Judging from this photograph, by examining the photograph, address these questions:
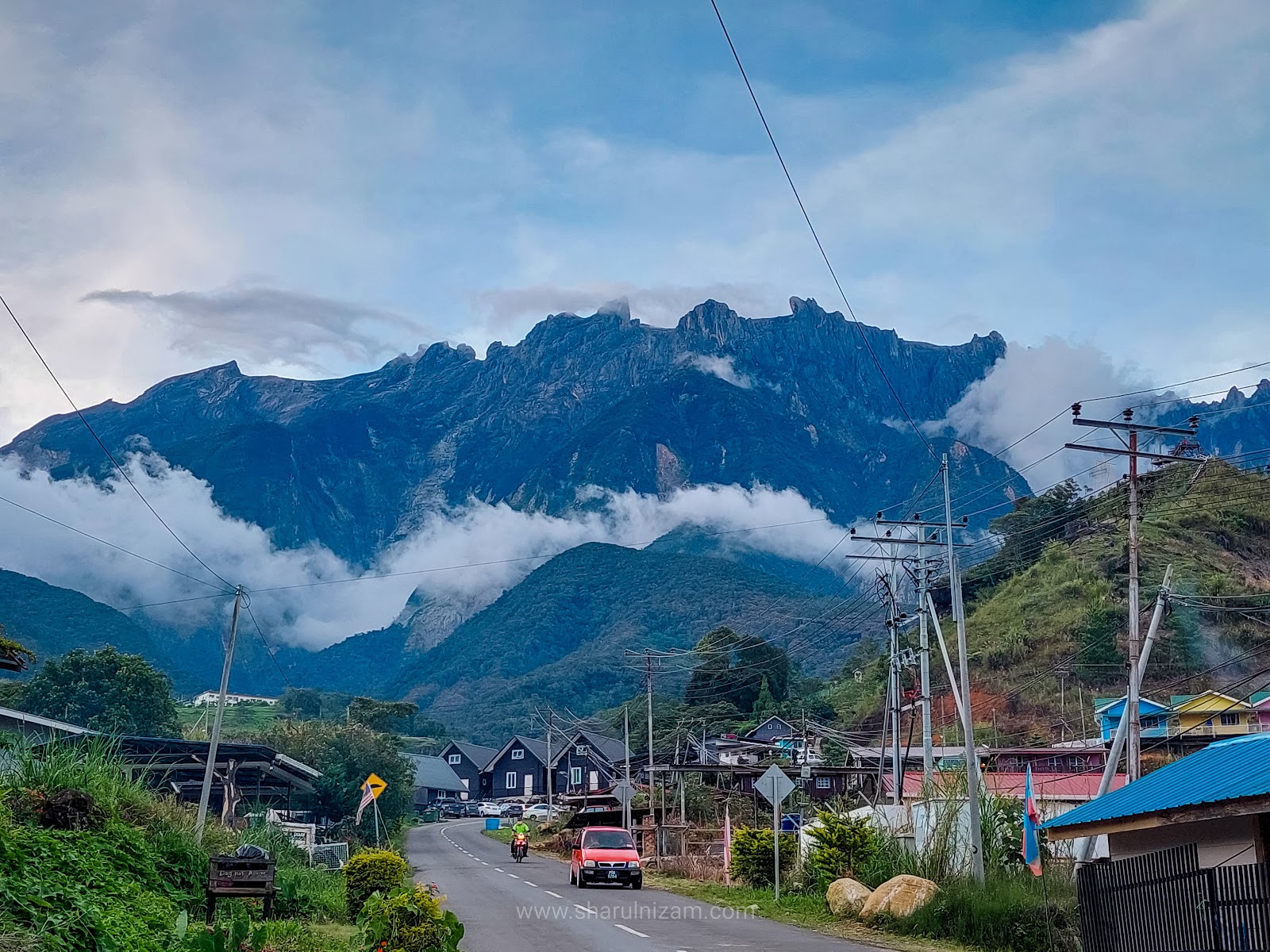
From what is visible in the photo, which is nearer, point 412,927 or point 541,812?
point 412,927

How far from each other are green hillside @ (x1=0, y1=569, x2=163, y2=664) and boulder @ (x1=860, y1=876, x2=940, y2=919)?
14784cm

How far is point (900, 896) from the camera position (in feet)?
66.3

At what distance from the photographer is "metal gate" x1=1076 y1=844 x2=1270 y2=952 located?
10.9 m

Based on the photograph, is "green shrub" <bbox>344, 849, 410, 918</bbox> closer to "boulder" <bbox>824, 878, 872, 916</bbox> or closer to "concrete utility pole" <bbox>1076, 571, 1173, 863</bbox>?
"boulder" <bbox>824, 878, 872, 916</bbox>

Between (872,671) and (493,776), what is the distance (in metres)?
47.2

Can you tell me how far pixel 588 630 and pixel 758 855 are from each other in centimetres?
13853

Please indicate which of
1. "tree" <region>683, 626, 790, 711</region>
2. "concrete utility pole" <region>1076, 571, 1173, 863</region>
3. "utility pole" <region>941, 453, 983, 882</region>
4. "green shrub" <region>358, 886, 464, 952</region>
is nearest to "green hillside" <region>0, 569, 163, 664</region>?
"tree" <region>683, 626, 790, 711</region>

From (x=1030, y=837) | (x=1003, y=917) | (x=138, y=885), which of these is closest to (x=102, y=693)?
(x=138, y=885)

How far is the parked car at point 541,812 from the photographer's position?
72162 millimetres

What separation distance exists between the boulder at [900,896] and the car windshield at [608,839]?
1060cm

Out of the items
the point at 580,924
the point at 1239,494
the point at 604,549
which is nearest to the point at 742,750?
the point at 1239,494

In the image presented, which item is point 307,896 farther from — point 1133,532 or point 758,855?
point 1133,532

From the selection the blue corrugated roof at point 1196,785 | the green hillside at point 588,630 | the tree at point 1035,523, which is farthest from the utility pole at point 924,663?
the green hillside at point 588,630

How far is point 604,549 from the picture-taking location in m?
182
